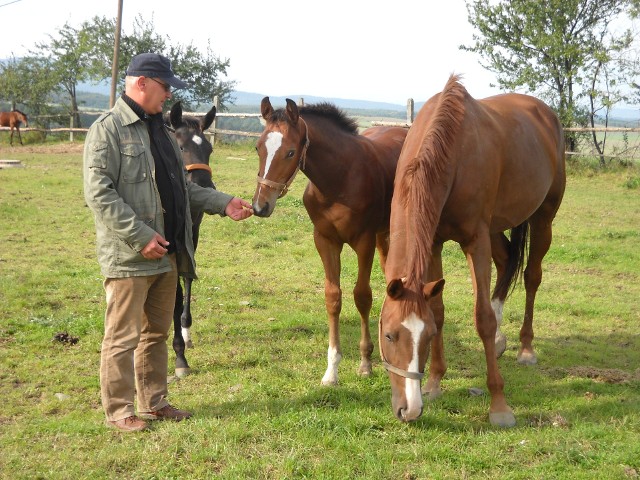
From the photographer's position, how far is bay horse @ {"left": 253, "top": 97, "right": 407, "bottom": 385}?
4531 millimetres

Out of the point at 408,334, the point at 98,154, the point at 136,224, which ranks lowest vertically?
the point at 408,334

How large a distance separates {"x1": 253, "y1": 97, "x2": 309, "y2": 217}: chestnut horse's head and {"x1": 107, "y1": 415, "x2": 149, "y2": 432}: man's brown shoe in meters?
1.56

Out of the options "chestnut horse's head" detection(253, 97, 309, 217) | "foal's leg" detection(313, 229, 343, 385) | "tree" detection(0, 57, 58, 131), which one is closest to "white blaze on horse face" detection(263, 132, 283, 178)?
"chestnut horse's head" detection(253, 97, 309, 217)

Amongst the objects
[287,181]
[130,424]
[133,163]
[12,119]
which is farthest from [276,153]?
[12,119]

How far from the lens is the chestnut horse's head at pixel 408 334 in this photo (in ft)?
11.5

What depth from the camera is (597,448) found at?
3648 mm

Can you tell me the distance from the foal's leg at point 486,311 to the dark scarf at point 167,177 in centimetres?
194

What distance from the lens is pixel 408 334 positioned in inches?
139

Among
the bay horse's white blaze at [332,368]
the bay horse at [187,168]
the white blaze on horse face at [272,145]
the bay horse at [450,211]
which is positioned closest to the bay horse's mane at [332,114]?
the white blaze on horse face at [272,145]

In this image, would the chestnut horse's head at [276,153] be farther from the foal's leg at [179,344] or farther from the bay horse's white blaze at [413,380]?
the bay horse's white blaze at [413,380]

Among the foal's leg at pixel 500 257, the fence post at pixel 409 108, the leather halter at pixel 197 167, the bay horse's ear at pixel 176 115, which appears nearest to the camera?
the leather halter at pixel 197 167

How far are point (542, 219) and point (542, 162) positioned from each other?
0.83 metres

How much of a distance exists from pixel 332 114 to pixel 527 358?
8.94 feet

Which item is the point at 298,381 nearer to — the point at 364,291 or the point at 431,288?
the point at 364,291
